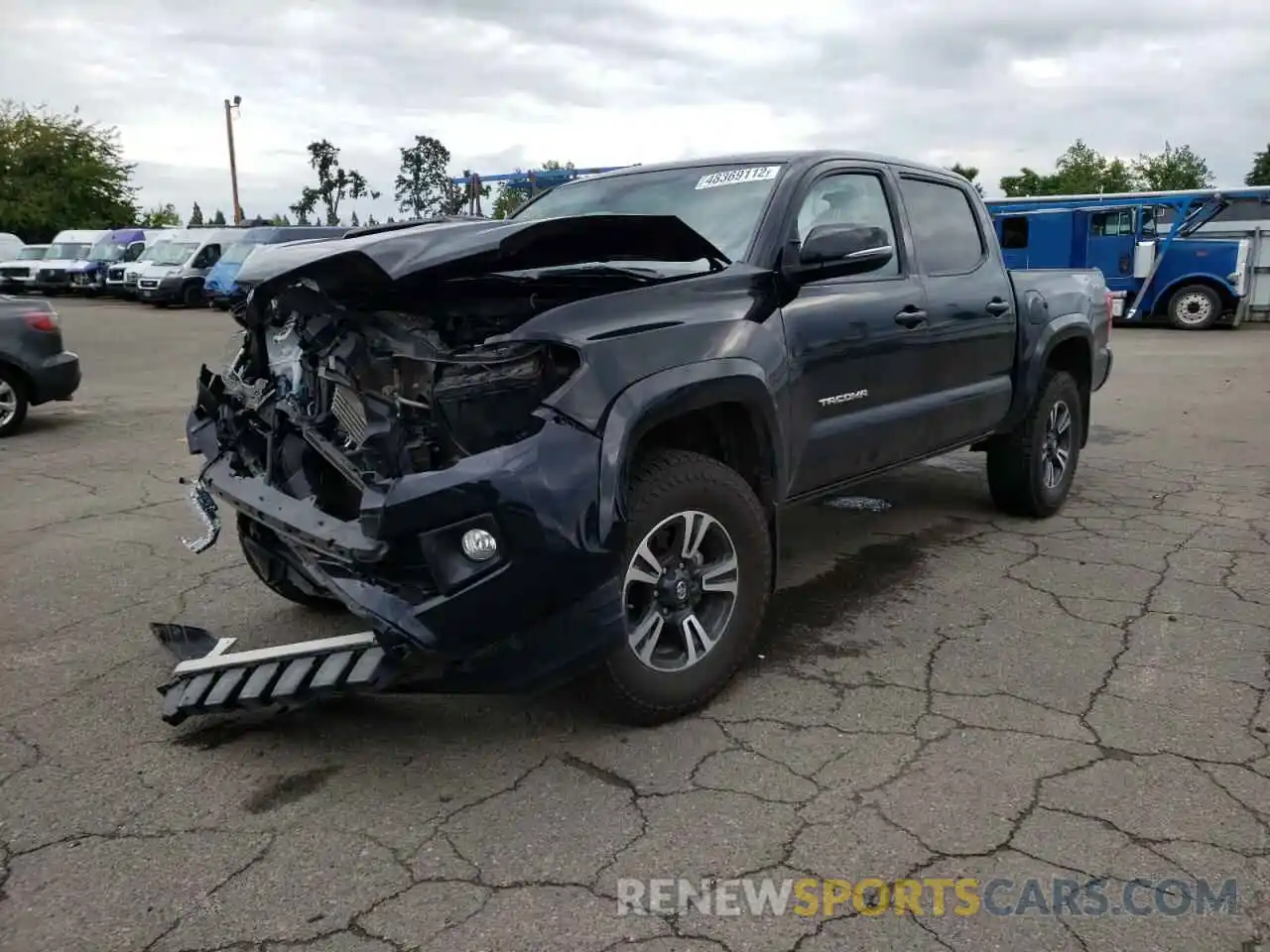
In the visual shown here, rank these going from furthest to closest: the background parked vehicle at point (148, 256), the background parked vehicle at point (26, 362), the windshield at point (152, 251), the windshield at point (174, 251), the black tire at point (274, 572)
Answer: the windshield at point (152, 251)
the background parked vehicle at point (148, 256)
the windshield at point (174, 251)
the background parked vehicle at point (26, 362)
the black tire at point (274, 572)

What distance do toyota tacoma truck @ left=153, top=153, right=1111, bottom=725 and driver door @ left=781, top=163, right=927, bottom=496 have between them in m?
0.02

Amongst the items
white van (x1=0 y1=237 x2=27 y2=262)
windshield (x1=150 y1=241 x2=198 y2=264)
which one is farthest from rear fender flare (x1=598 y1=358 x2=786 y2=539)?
white van (x1=0 y1=237 x2=27 y2=262)

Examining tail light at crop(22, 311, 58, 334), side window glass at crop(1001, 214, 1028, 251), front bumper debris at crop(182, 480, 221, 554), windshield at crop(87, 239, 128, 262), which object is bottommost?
front bumper debris at crop(182, 480, 221, 554)

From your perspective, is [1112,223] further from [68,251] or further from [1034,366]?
[68,251]

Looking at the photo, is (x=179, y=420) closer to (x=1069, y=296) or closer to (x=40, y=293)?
(x=1069, y=296)

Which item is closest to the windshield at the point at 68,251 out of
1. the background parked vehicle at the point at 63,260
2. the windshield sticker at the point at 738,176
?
the background parked vehicle at the point at 63,260

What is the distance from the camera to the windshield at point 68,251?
3128 centimetres

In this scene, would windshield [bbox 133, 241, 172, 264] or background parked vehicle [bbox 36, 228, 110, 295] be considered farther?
background parked vehicle [bbox 36, 228, 110, 295]

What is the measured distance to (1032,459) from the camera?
5.74 meters

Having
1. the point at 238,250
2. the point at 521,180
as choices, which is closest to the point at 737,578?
the point at 521,180

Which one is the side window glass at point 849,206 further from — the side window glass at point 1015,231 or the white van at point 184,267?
the white van at point 184,267

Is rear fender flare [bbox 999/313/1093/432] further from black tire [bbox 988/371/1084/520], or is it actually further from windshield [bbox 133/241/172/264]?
windshield [bbox 133/241/172/264]

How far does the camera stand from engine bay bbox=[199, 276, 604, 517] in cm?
296

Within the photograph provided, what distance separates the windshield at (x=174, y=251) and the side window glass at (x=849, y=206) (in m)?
25.0
